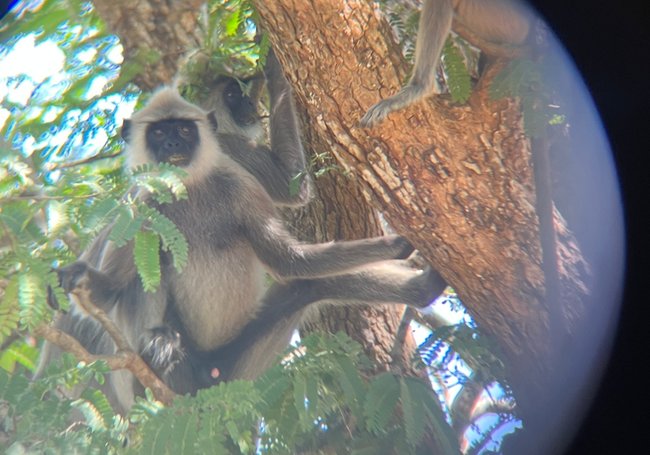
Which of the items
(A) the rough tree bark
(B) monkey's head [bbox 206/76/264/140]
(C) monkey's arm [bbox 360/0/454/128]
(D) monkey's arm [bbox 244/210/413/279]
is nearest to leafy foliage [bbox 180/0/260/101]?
(B) monkey's head [bbox 206/76/264/140]

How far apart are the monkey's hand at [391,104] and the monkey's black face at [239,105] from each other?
2.75 m

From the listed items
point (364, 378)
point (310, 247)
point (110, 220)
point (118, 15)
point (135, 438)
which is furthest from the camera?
point (118, 15)

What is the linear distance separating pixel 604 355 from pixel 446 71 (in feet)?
5.06

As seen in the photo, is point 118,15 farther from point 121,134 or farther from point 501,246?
point 501,246

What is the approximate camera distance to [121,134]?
20.1ft

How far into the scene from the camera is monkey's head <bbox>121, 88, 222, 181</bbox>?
6016 millimetres

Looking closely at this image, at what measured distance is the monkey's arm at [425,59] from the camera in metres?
4.06

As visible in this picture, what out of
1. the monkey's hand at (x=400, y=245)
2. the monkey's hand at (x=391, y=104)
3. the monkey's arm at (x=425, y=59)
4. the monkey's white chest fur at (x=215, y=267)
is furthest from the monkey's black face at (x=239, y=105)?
the monkey's hand at (x=391, y=104)

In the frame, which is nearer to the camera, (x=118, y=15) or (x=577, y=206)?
(x=577, y=206)

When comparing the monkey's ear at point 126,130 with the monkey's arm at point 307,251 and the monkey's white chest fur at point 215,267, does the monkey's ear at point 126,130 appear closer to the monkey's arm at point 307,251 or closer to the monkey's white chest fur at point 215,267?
the monkey's white chest fur at point 215,267

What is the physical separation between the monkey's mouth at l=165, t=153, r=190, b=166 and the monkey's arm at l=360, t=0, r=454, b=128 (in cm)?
212

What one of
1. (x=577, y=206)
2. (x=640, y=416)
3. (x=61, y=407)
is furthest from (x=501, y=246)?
(x=61, y=407)

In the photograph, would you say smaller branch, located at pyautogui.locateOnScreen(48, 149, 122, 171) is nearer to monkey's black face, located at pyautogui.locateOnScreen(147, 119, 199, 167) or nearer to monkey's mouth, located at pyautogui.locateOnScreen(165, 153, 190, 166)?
monkey's black face, located at pyautogui.locateOnScreen(147, 119, 199, 167)

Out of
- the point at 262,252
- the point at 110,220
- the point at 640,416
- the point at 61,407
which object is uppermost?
the point at 110,220
